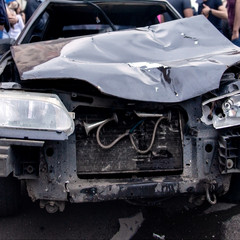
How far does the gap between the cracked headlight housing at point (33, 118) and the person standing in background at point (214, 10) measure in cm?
429

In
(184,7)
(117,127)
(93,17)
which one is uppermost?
(93,17)

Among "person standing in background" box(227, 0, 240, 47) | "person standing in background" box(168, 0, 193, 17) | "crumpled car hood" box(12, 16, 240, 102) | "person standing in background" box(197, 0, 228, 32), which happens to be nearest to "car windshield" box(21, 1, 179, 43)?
"crumpled car hood" box(12, 16, 240, 102)

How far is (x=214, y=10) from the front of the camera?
5.74 metres

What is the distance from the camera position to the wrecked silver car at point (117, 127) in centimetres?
224

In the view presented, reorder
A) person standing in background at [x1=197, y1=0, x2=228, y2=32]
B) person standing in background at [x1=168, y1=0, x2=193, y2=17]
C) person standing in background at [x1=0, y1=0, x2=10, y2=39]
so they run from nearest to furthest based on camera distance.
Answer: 1. person standing in background at [x1=0, y1=0, x2=10, y2=39]
2. person standing in background at [x1=168, y1=0, x2=193, y2=17]
3. person standing in background at [x1=197, y1=0, x2=228, y2=32]

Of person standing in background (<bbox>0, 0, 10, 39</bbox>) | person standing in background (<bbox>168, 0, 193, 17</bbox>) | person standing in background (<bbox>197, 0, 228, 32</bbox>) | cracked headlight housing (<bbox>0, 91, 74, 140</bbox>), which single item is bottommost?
person standing in background (<bbox>197, 0, 228, 32</bbox>)

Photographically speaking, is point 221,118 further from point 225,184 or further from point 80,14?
point 80,14

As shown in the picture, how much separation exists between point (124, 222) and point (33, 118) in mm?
1295

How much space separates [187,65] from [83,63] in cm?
75

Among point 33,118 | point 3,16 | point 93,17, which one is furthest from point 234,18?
point 33,118

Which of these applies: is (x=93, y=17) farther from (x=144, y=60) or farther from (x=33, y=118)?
(x=33, y=118)

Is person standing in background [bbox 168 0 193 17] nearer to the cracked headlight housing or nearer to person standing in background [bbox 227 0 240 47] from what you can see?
person standing in background [bbox 227 0 240 47]

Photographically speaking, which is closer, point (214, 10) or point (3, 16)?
point (3, 16)

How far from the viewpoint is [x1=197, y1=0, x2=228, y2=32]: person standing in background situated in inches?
226
